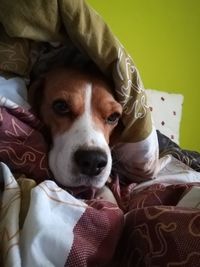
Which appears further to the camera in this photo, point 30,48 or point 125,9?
point 125,9

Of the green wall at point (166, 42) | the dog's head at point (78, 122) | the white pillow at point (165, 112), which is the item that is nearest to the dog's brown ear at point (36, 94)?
the dog's head at point (78, 122)

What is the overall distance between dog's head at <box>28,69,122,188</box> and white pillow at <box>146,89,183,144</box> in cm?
73

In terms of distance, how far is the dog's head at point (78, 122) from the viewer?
30.2 inches

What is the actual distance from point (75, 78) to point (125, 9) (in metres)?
1.00

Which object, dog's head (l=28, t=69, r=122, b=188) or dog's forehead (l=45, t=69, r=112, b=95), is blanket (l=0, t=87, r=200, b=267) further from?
dog's forehead (l=45, t=69, r=112, b=95)

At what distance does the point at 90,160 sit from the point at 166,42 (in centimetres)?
140

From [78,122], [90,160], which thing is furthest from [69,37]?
[90,160]

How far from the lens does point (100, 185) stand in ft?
2.64

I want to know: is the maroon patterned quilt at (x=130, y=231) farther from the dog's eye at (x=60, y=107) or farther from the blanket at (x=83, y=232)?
the dog's eye at (x=60, y=107)

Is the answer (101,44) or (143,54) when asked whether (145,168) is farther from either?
(143,54)

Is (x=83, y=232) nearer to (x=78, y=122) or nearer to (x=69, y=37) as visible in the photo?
(x=78, y=122)

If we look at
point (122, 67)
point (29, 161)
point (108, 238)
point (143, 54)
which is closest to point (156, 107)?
point (143, 54)

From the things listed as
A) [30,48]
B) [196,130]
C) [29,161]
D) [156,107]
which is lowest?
[196,130]

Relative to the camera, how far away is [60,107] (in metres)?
0.88
